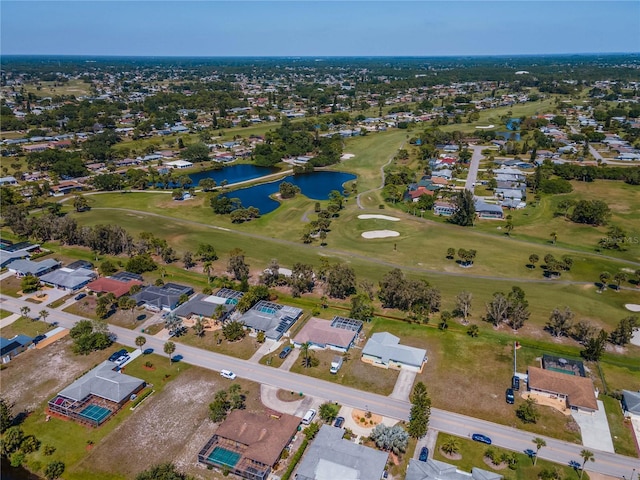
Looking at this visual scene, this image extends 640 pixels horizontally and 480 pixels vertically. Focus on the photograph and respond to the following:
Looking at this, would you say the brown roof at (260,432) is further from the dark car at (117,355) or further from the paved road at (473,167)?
the paved road at (473,167)

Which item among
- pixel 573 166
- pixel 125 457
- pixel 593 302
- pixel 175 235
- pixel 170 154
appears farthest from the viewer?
pixel 170 154

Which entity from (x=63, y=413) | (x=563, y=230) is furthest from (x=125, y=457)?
(x=563, y=230)

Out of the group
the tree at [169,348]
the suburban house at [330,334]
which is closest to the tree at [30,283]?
the tree at [169,348]

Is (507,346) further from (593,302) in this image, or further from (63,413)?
(63,413)

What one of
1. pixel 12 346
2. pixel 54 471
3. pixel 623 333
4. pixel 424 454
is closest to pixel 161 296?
pixel 12 346

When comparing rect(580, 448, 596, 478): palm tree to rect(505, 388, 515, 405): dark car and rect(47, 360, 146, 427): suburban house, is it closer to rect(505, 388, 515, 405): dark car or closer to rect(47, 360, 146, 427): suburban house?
rect(505, 388, 515, 405): dark car

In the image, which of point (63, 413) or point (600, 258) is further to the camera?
point (600, 258)

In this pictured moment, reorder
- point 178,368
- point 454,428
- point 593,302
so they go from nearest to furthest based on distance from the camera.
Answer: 1. point 454,428
2. point 178,368
3. point 593,302

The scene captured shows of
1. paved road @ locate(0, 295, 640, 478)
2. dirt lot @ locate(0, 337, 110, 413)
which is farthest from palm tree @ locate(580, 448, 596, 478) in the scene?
dirt lot @ locate(0, 337, 110, 413)
